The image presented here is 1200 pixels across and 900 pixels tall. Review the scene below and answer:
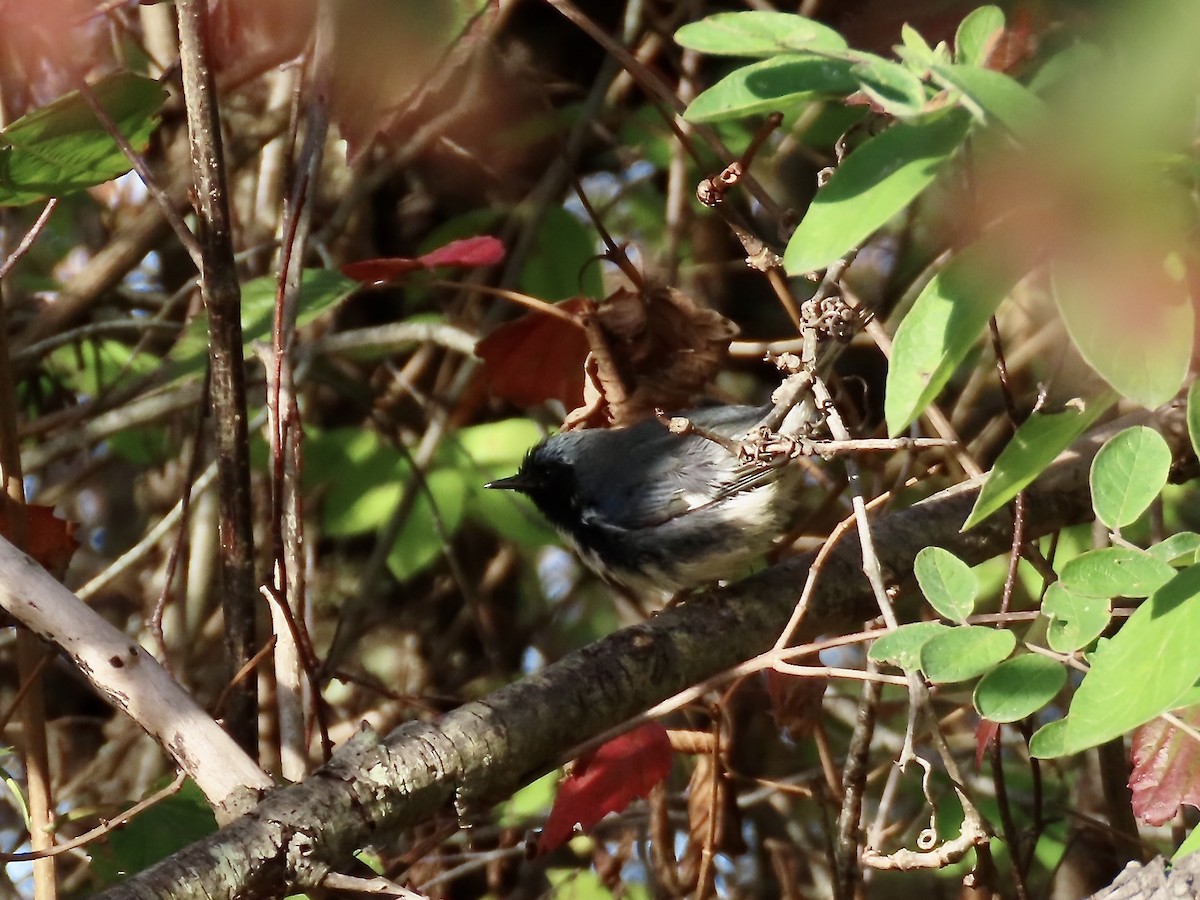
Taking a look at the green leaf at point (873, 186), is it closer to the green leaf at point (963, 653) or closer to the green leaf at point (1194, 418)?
the green leaf at point (1194, 418)

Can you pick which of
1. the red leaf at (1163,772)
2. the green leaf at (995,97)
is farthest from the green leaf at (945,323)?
the red leaf at (1163,772)

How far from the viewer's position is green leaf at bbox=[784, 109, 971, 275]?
109 centimetres

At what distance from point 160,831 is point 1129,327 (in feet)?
5.93

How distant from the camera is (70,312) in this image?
150 inches

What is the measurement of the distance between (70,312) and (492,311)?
1374 millimetres

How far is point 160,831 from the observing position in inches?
84.9

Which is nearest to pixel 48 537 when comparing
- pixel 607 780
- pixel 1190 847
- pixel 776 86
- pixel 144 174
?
pixel 144 174

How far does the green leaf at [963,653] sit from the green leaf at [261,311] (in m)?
1.50

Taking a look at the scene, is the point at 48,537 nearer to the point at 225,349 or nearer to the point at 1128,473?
the point at 225,349

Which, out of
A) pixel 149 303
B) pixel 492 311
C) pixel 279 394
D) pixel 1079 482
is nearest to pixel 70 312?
pixel 149 303

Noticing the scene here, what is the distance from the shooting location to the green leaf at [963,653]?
141 cm

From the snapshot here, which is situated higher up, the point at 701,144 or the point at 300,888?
the point at 701,144

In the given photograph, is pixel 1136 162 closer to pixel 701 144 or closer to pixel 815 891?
pixel 701 144

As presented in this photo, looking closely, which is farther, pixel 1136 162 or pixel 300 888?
pixel 300 888
